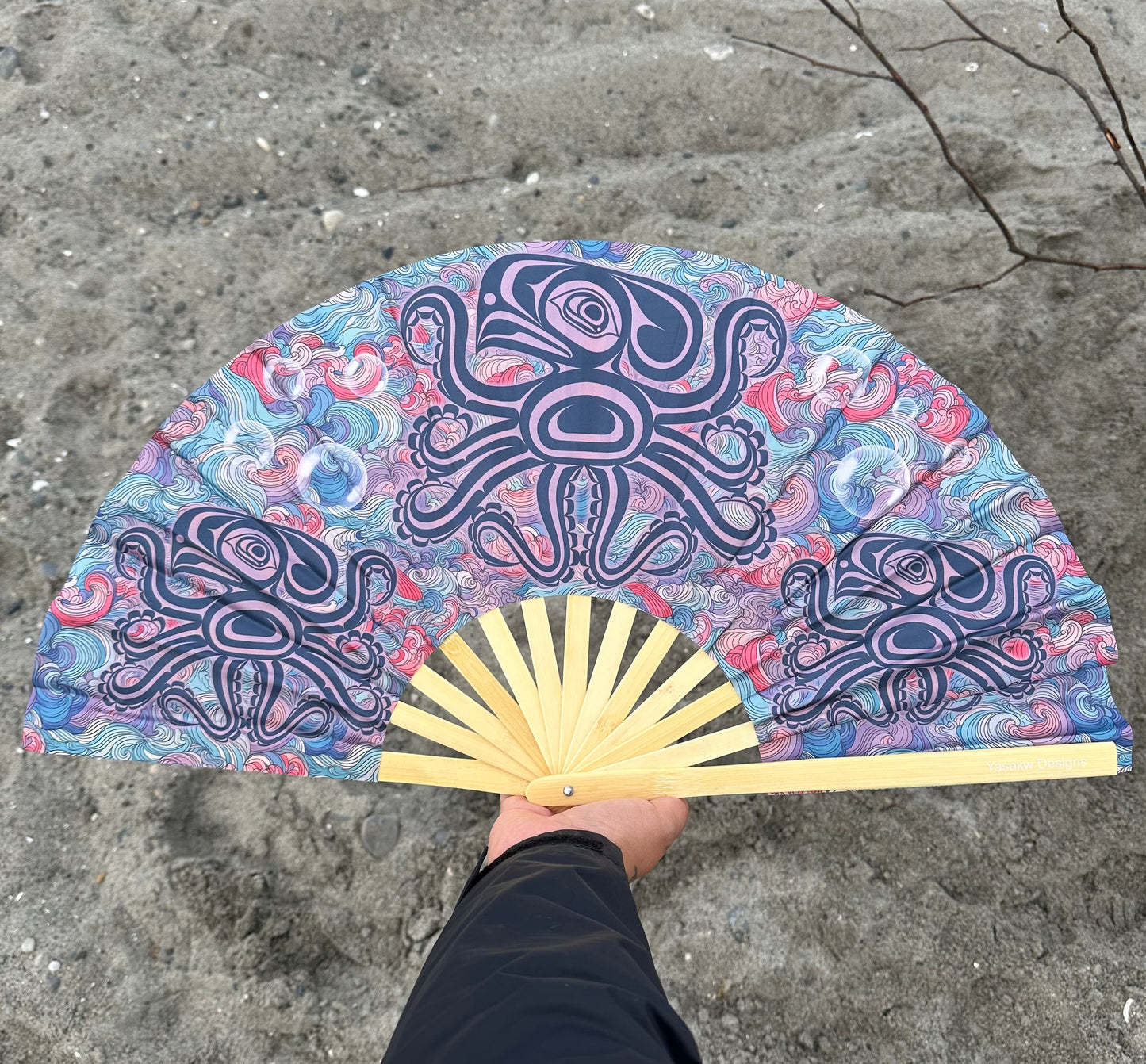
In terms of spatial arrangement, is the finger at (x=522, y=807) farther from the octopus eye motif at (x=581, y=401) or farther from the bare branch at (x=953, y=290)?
the bare branch at (x=953, y=290)

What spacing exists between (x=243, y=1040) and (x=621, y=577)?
1100 millimetres

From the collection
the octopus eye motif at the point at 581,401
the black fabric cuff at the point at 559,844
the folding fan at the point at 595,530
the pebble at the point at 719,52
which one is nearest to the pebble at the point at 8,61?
the folding fan at the point at 595,530

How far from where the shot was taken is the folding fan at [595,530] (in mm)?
1437

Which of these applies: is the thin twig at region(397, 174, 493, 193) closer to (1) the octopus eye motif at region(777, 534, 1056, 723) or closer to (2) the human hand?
(1) the octopus eye motif at region(777, 534, 1056, 723)

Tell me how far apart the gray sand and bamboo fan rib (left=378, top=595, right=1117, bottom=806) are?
0.33 m

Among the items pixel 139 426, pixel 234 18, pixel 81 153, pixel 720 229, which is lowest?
pixel 139 426

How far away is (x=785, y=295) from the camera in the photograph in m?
1.48

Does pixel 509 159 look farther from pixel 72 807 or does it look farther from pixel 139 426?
pixel 72 807

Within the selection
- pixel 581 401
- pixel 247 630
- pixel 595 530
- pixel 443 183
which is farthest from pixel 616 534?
pixel 443 183

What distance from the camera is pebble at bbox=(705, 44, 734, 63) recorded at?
2373 millimetres

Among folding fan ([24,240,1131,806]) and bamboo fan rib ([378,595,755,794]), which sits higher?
folding fan ([24,240,1131,806])

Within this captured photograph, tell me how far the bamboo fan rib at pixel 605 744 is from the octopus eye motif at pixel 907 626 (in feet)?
0.33

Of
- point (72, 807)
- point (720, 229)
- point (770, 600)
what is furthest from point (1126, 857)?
point (72, 807)

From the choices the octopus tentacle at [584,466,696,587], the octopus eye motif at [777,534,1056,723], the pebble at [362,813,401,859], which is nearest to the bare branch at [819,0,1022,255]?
the octopus eye motif at [777,534,1056,723]
